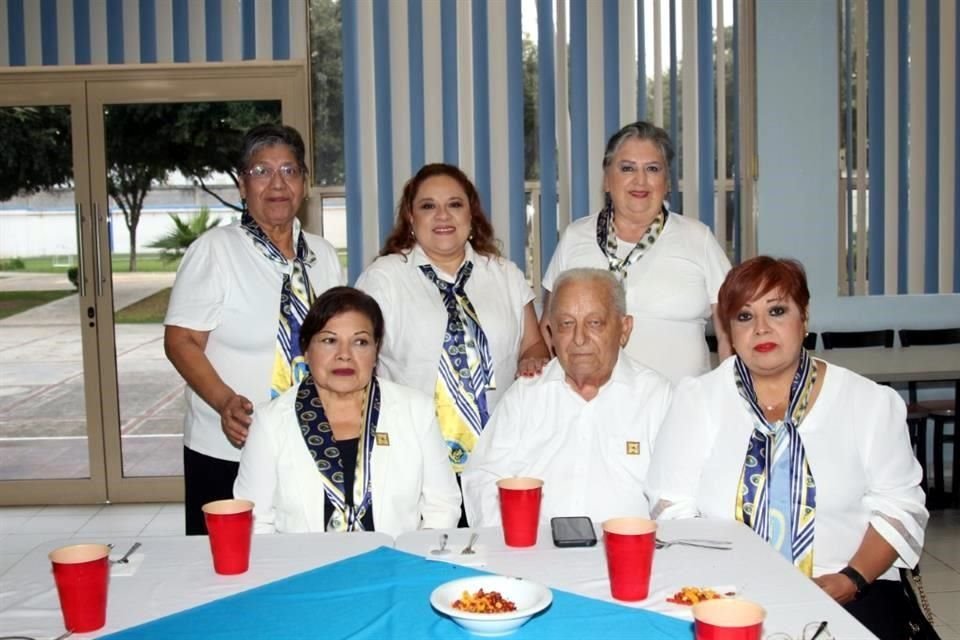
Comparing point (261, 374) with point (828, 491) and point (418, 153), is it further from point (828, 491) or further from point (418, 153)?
point (418, 153)

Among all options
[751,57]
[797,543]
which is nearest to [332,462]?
[797,543]

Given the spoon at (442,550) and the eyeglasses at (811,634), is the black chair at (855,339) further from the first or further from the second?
the eyeglasses at (811,634)

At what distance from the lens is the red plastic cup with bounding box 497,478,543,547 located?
2033 millimetres

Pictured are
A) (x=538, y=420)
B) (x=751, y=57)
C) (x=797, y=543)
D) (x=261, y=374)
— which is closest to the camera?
(x=797, y=543)

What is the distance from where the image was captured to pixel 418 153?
19.7 ft

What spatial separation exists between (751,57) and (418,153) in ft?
6.77

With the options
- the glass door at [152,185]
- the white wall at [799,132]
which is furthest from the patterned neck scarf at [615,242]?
the glass door at [152,185]

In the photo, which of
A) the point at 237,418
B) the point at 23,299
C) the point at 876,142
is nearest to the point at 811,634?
the point at 237,418

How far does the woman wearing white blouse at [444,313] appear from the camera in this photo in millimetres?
3170

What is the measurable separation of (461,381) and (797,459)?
1224mm

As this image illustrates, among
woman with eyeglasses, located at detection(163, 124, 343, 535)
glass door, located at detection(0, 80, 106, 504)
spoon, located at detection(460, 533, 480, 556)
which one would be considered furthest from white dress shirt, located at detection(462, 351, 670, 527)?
glass door, located at detection(0, 80, 106, 504)

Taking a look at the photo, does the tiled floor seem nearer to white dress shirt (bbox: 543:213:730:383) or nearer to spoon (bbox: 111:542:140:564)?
white dress shirt (bbox: 543:213:730:383)

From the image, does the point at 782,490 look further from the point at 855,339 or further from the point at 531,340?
the point at 855,339

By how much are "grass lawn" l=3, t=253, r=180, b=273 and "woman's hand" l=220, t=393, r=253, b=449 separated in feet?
12.2
